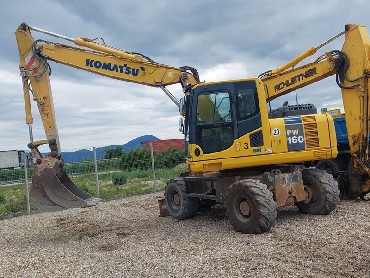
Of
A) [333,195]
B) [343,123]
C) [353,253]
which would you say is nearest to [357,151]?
[333,195]

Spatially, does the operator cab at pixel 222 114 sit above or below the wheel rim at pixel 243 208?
above

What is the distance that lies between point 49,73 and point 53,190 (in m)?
2.76

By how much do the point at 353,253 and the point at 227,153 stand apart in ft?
10.4

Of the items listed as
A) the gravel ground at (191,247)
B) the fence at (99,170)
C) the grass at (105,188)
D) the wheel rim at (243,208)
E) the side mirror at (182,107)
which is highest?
the side mirror at (182,107)

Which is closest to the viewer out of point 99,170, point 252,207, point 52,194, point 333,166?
point 252,207

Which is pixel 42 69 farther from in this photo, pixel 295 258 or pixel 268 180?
→ pixel 295 258

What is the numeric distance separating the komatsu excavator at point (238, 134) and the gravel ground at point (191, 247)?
52 cm

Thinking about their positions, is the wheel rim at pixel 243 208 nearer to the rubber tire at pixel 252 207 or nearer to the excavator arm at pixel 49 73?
the rubber tire at pixel 252 207

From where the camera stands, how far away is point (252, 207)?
7852 mm

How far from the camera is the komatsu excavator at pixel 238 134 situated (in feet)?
27.8

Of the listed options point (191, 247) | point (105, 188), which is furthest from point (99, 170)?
point (191, 247)

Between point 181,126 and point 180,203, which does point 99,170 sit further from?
point 181,126

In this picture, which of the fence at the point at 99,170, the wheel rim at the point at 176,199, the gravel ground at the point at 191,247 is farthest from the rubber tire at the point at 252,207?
the fence at the point at 99,170

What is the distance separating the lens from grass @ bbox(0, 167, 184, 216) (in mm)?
13898
